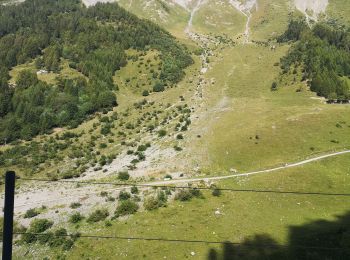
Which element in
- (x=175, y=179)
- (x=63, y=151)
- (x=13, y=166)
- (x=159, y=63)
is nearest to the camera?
(x=175, y=179)

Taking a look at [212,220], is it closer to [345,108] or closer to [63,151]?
[63,151]

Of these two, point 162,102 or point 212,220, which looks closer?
point 212,220

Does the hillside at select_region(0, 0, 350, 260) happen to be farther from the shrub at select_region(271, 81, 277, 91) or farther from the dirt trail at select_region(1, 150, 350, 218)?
the shrub at select_region(271, 81, 277, 91)

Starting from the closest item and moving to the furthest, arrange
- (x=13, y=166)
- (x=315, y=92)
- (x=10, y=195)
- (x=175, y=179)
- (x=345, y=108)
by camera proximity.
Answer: (x=10, y=195) < (x=175, y=179) < (x=13, y=166) < (x=345, y=108) < (x=315, y=92)

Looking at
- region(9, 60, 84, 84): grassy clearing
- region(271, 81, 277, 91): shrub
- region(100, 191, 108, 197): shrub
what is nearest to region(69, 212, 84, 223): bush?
region(100, 191, 108, 197): shrub

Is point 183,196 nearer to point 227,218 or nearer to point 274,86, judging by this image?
point 227,218

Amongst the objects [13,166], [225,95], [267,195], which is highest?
[225,95]

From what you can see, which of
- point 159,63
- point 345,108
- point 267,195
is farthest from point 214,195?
point 159,63

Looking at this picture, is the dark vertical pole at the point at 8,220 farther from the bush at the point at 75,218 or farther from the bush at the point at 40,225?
the bush at the point at 75,218
